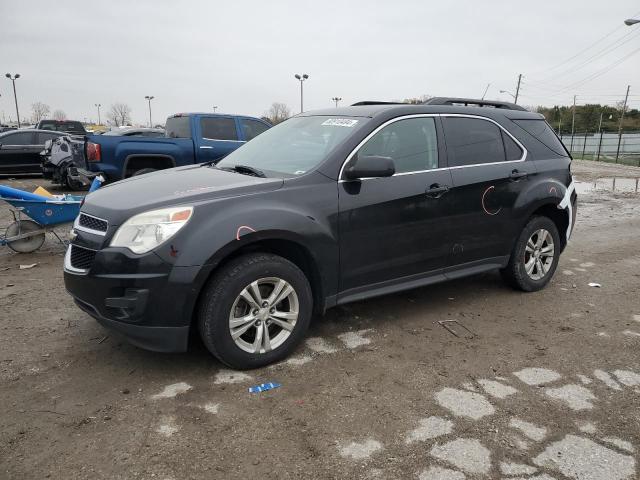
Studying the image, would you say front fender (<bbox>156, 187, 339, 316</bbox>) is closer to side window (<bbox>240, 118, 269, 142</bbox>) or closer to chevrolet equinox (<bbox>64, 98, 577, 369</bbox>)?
chevrolet equinox (<bbox>64, 98, 577, 369</bbox>)

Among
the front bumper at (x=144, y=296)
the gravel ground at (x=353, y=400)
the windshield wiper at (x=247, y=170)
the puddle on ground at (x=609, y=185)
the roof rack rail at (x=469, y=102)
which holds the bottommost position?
the puddle on ground at (x=609, y=185)

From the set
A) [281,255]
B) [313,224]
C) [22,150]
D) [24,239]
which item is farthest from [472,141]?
[22,150]

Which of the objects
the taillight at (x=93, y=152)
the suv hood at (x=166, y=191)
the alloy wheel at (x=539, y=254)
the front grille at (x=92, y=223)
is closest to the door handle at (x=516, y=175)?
the alloy wheel at (x=539, y=254)

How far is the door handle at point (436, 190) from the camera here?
4.16 meters

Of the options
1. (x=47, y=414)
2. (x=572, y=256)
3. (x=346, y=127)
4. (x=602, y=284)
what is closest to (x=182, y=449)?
(x=47, y=414)

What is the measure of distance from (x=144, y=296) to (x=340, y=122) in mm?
2122

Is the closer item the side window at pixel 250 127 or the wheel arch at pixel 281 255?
the wheel arch at pixel 281 255

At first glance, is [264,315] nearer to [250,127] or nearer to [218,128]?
[218,128]

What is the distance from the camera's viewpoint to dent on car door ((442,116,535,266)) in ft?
14.5

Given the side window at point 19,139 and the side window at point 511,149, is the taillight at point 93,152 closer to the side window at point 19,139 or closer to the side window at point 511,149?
the side window at point 511,149

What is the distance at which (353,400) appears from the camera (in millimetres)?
3127

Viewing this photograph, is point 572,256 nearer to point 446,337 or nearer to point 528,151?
point 528,151

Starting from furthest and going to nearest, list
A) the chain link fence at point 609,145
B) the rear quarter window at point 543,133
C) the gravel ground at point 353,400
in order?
the chain link fence at point 609,145, the rear quarter window at point 543,133, the gravel ground at point 353,400

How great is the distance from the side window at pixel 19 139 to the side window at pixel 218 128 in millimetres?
7499
